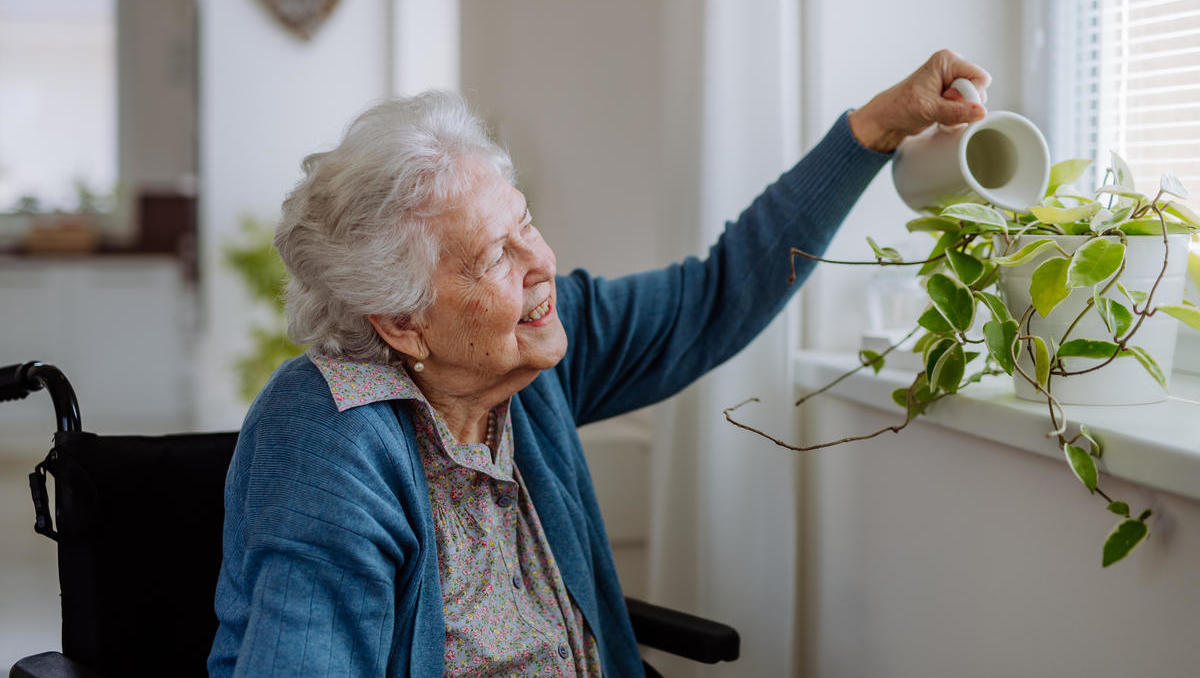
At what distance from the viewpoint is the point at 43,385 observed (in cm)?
124

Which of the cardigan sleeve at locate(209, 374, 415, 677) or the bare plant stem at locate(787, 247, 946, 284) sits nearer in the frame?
the cardigan sleeve at locate(209, 374, 415, 677)

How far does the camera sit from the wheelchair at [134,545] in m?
1.18

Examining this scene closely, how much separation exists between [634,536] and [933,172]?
1.26m

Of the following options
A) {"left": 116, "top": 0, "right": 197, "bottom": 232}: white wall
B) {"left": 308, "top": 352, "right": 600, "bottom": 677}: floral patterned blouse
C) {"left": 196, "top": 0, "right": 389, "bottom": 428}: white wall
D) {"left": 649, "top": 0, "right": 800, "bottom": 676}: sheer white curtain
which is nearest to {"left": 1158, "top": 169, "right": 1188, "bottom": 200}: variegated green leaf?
{"left": 649, "top": 0, "right": 800, "bottom": 676}: sheer white curtain

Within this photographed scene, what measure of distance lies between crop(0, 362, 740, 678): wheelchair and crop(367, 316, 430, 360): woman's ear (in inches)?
11.6

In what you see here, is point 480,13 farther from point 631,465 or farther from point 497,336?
point 497,336

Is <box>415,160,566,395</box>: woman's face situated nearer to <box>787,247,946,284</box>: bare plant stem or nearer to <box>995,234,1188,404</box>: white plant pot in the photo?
<box>787,247,946,284</box>: bare plant stem

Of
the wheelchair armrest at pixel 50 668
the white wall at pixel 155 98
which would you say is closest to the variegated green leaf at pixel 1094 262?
the wheelchair armrest at pixel 50 668

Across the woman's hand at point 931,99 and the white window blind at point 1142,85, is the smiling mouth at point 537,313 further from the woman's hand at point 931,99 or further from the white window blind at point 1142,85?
the white window blind at point 1142,85

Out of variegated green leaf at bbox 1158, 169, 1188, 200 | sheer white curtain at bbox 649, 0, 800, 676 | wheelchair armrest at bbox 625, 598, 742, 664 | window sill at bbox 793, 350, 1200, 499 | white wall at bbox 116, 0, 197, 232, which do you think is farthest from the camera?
white wall at bbox 116, 0, 197, 232

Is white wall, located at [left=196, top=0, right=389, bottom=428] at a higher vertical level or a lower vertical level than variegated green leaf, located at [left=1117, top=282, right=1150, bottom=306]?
higher

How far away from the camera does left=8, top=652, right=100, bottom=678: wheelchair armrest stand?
1.07 meters

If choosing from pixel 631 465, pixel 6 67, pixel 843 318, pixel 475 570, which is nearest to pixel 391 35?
pixel 6 67

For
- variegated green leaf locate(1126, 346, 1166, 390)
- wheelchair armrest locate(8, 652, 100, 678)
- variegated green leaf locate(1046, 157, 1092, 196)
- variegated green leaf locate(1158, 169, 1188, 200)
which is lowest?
wheelchair armrest locate(8, 652, 100, 678)
